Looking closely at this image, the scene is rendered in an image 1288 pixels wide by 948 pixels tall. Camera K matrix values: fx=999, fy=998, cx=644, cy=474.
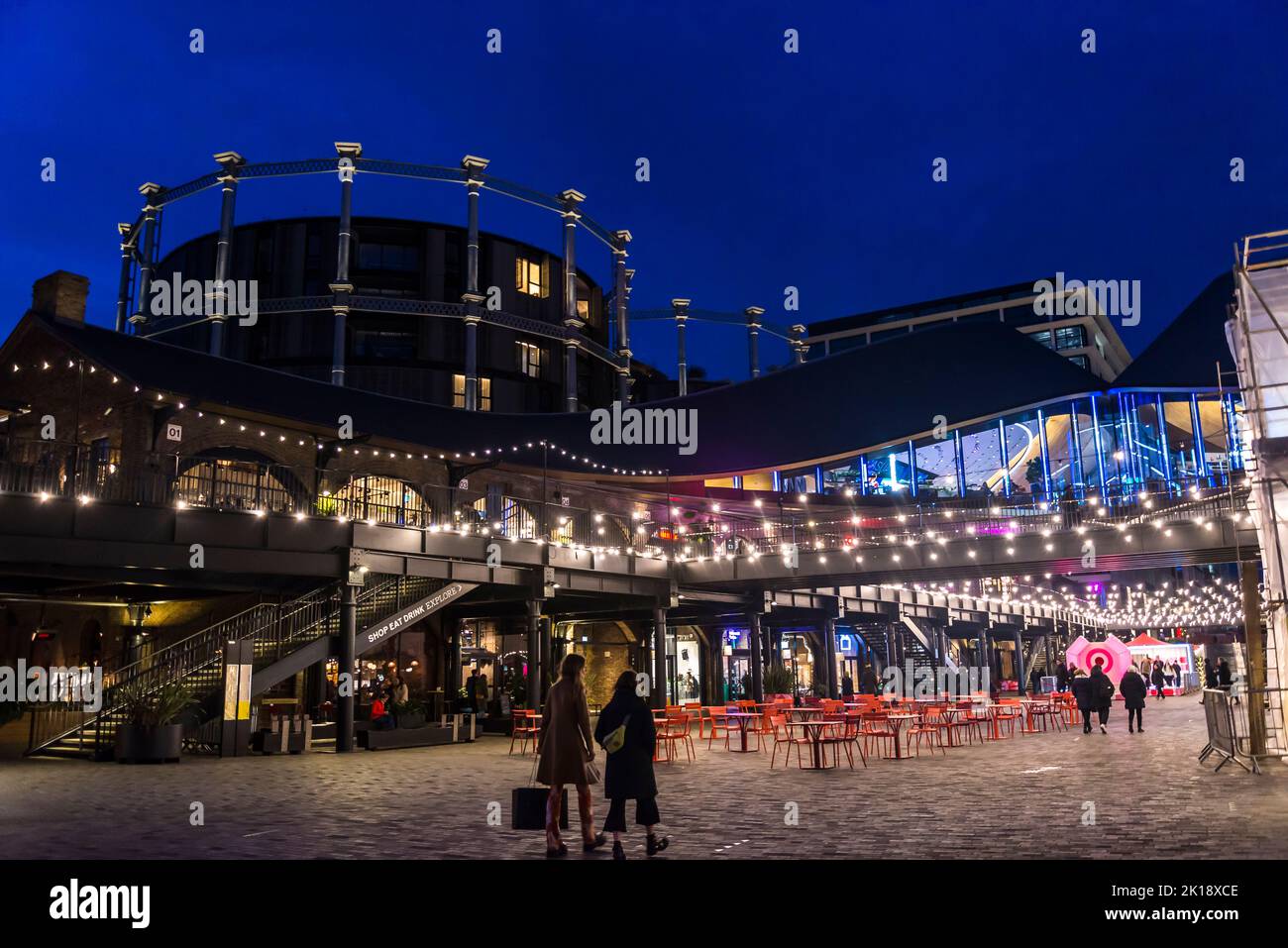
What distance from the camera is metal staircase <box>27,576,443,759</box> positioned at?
21641 millimetres

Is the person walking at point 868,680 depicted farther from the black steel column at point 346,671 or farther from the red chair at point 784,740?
the black steel column at point 346,671

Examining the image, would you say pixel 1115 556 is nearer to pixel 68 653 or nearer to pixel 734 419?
pixel 734 419

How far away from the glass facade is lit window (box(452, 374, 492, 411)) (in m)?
17.0

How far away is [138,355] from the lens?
88.4ft

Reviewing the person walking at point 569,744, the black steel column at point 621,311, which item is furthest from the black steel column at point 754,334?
the person walking at point 569,744

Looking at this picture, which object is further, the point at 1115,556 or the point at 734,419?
the point at 734,419

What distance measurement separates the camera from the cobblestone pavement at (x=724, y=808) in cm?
895

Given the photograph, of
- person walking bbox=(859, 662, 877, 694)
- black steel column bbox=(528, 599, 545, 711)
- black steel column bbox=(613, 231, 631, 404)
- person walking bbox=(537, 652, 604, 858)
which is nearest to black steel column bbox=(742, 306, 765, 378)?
black steel column bbox=(613, 231, 631, 404)

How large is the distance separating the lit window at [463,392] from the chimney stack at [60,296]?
25144 mm

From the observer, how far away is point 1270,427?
59.8ft

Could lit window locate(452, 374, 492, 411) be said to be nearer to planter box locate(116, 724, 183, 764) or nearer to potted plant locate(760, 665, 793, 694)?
potted plant locate(760, 665, 793, 694)
